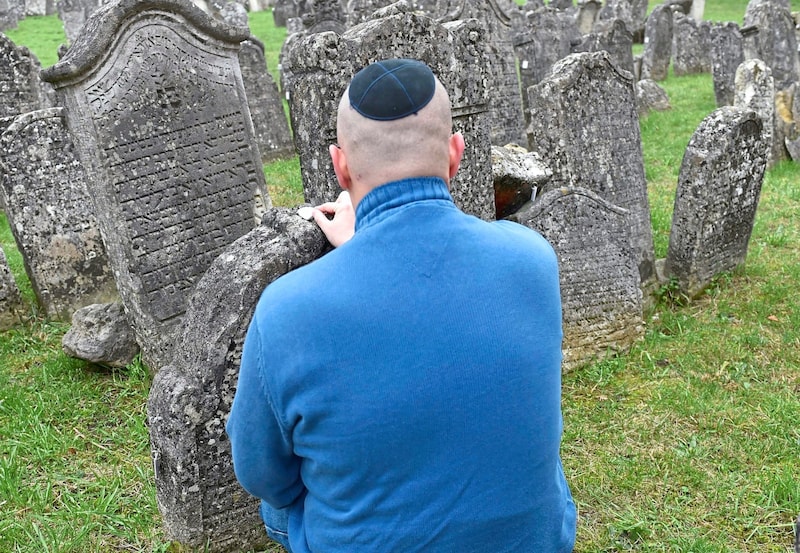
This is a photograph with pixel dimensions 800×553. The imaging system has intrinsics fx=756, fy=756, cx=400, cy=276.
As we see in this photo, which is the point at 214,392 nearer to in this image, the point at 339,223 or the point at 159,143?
the point at 339,223

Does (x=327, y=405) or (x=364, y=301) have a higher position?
(x=364, y=301)

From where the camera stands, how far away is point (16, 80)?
8141 millimetres

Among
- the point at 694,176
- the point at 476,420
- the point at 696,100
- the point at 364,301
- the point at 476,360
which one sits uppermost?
the point at 364,301

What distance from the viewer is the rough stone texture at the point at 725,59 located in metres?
11.3

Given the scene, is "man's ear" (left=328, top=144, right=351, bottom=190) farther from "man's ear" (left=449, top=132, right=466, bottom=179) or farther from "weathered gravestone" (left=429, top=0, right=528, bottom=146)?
"weathered gravestone" (left=429, top=0, right=528, bottom=146)

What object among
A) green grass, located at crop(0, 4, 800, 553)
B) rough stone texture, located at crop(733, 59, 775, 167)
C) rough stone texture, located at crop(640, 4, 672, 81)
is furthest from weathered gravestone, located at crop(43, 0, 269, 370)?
rough stone texture, located at crop(640, 4, 672, 81)

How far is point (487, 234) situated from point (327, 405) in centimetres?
50

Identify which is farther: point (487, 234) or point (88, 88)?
point (88, 88)

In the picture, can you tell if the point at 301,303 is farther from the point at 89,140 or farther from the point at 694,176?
the point at 694,176

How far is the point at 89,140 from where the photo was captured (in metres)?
4.57

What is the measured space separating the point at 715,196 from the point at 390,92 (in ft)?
14.4

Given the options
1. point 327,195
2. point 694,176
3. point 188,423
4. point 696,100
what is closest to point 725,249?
point 694,176

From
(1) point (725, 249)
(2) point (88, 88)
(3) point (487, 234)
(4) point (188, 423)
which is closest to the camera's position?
(3) point (487, 234)

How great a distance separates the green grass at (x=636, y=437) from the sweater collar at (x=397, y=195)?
2.22m
